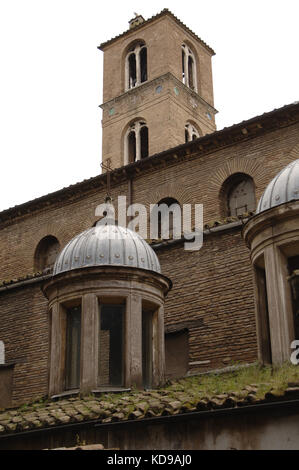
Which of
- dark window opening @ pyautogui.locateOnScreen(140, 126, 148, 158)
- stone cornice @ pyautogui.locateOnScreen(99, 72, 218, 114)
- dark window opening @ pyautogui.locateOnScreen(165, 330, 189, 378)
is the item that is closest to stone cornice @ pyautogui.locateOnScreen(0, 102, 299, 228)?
dark window opening @ pyautogui.locateOnScreen(165, 330, 189, 378)

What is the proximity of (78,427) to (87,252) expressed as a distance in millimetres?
3815

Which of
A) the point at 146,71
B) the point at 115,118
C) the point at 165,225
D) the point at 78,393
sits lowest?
the point at 78,393

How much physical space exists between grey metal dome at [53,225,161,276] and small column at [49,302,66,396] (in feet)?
2.65

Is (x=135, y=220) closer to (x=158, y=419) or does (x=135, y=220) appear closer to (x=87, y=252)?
(x=87, y=252)

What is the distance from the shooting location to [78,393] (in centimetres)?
1323

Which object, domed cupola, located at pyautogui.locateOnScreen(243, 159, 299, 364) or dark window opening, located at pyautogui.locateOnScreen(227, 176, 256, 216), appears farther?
dark window opening, located at pyautogui.locateOnScreen(227, 176, 256, 216)

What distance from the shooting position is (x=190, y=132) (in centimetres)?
3556

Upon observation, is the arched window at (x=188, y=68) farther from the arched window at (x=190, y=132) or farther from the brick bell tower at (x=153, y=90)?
the arched window at (x=190, y=132)

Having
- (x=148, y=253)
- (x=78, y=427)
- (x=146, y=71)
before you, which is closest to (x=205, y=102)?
(x=146, y=71)

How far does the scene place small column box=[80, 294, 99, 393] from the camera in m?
13.2

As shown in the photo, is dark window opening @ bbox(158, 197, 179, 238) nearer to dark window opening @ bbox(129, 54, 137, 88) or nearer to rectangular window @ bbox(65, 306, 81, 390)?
rectangular window @ bbox(65, 306, 81, 390)

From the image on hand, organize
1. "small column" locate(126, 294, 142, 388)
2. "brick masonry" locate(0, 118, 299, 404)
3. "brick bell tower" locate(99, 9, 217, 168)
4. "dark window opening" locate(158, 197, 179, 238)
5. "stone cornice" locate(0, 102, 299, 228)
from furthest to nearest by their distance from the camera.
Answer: "brick bell tower" locate(99, 9, 217, 168) → "dark window opening" locate(158, 197, 179, 238) → "stone cornice" locate(0, 102, 299, 228) → "brick masonry" locate(0, 118, 299, 404) → "small column" locate(126, 294, 142, 388)

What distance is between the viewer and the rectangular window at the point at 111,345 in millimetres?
13547

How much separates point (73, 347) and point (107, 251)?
1.89 metres
